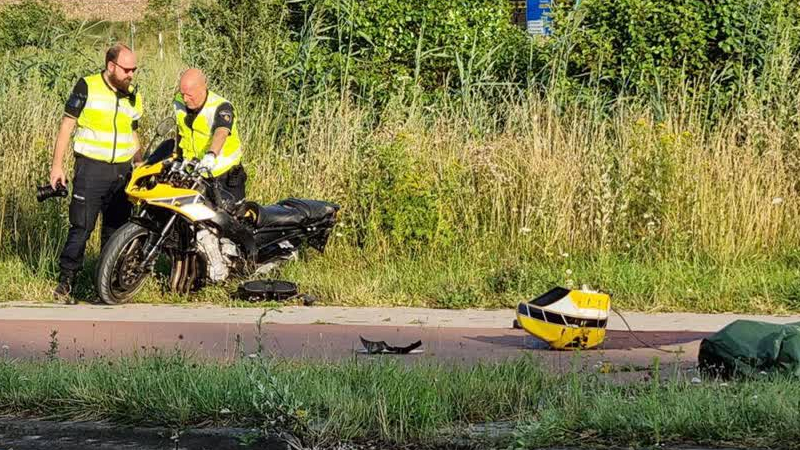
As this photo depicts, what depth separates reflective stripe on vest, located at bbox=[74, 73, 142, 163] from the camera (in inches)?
441

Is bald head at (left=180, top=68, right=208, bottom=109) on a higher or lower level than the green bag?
higher

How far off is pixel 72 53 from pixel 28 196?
2781mm

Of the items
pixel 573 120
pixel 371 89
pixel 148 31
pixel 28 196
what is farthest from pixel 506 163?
pixel 148 31

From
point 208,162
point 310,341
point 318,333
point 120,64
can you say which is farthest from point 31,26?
point 310,341

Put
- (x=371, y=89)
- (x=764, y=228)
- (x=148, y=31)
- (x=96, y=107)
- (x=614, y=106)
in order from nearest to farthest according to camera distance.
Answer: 1. (x=96, y=107)
2. (x=764, y=228)
3. (x=614, y=106)
4. (x=371, y=89)
5. (x=148, y=31)

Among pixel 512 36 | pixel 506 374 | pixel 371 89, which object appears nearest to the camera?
pixel 506 374

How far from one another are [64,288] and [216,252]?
1.30 metres

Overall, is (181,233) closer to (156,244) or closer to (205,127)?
(156,244)

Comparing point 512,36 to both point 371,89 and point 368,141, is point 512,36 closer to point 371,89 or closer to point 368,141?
point 371,89

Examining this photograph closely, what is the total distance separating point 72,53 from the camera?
15555 millimetres

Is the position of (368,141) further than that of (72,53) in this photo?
No

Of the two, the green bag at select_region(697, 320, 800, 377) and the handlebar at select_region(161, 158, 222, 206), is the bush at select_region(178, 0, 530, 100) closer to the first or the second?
the handlebar at select_region(161, 158, 222, 206)

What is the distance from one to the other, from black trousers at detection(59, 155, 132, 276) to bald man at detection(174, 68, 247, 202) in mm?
595

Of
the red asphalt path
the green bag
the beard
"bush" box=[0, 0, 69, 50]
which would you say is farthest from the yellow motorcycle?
"bush" box=[0, 0, 69, 50]
